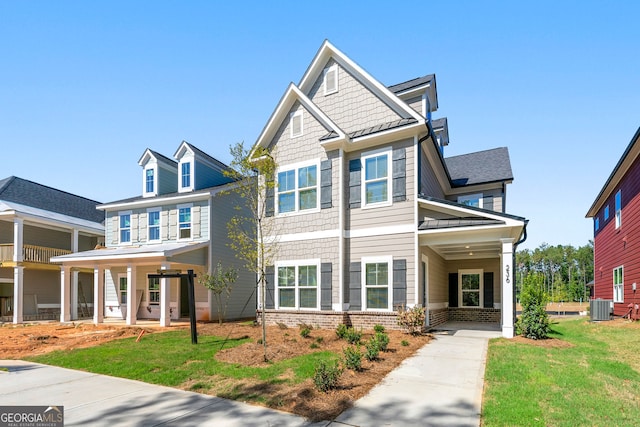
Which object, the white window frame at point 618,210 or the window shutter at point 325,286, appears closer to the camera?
the window shutter at point 325,286

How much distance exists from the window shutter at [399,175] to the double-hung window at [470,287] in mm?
7472

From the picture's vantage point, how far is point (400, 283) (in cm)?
1256

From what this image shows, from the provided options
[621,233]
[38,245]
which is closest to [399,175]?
[621,233]

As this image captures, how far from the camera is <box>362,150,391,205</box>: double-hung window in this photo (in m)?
13.3

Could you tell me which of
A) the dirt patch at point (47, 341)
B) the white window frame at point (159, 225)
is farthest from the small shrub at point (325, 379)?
the white window frame at point (159, 225)

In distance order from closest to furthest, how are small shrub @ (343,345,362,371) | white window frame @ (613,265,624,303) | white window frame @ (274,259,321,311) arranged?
small shrub @ (343,345,362,371), white window frame @ (274,259,321,311), white window frame @ (613,265,624,303)

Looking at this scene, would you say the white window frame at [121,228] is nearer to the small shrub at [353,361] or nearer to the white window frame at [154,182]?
the white window frame at [154,182]

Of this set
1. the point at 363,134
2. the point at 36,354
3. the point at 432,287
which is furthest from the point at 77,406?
the point at 432,287

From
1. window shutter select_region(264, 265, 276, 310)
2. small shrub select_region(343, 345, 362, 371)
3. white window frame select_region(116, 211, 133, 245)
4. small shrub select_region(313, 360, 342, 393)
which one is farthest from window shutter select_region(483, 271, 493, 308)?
white window frame select_region(116, 211, 133, 245)

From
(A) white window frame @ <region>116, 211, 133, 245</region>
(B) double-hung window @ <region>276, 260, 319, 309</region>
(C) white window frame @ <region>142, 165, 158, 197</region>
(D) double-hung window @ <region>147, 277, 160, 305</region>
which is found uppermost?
(C) white window frame @ <region>142, 165, 158, 197</region>

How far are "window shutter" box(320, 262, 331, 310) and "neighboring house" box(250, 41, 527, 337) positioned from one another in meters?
0.04

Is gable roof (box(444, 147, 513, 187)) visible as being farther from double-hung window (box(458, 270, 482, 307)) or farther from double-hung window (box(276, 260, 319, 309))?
double-hung window (box(276, 260, 319, 309))

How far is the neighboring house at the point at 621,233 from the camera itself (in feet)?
54.6

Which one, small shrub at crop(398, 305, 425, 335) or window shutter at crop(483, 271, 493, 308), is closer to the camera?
small shrub at crop(398, 305, 425, 335)
